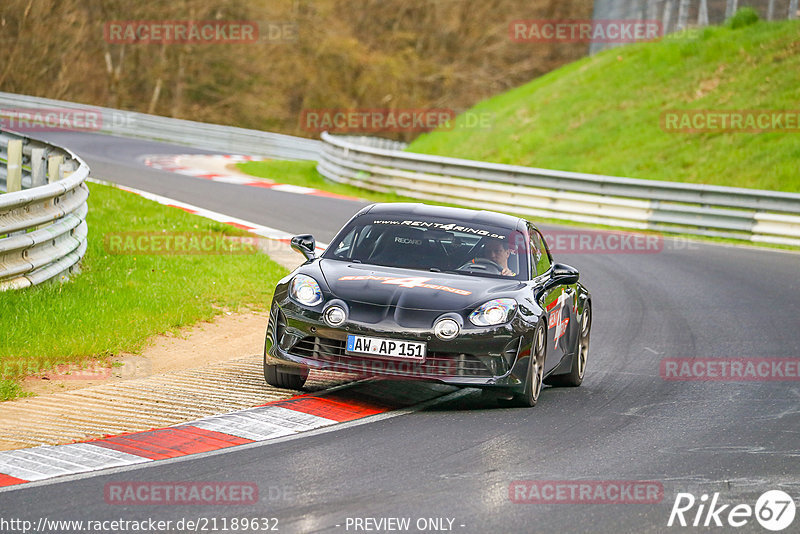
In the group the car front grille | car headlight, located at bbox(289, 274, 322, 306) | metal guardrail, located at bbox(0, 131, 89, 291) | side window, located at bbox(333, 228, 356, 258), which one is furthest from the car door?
metal guardrail, located at bbox(0, 131, 89, 291)

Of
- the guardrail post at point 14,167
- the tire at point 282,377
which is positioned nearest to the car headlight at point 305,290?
the tire at point 282,377

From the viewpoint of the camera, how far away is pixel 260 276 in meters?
13.2

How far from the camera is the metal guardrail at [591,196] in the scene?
70.1 ft

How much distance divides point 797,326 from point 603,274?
3936mm

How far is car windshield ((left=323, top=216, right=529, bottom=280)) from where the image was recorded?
335 inches

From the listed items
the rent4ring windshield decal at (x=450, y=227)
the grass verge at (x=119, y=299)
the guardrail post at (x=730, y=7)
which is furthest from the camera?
the guardrail post at (x=730, y=7)

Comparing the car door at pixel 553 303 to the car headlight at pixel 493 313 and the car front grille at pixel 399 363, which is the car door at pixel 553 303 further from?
the car front grille at pixel 399 363

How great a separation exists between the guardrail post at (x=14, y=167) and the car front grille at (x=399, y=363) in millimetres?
8476

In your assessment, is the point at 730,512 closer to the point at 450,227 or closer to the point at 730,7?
the point at 450,227

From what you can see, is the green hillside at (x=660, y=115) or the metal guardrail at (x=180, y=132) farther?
the metal guardrail at (x=180, y=132)

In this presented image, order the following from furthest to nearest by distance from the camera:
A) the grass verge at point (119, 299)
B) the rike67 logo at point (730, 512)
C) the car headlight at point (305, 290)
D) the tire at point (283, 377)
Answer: the grass verge at point (119, 299)
the tire at point (283, 377)
the car headlight at point (305, 290)
the rike67 logo at point (730, 512)

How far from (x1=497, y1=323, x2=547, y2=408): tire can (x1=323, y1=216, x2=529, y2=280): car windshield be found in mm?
587

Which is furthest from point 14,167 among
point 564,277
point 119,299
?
point 564,277

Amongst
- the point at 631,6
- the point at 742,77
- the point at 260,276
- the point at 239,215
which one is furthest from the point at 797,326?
the point at 631,6
